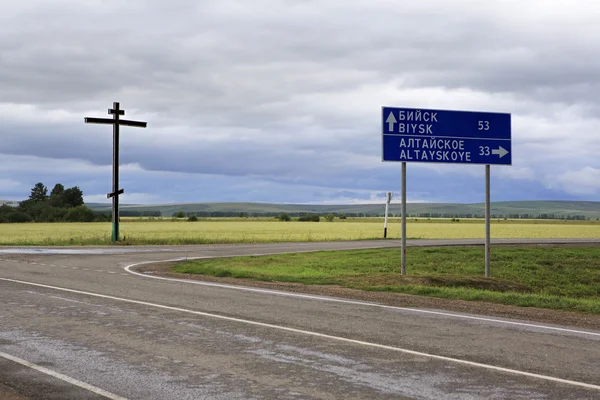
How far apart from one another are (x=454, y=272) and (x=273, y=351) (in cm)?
1735

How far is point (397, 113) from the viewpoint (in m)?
20.0

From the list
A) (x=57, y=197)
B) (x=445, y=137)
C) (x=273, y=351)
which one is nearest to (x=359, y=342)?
(x=273, y=351)

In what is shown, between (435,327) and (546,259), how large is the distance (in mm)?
20721

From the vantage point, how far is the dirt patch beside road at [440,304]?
39.9 ft

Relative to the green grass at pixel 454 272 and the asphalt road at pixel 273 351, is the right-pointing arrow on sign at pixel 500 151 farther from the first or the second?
the asphalt road at pixel 273 351

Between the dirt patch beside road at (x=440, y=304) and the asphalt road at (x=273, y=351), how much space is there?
2.56ft

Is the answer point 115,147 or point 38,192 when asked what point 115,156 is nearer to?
point 115,147

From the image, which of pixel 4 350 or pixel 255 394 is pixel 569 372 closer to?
pixel 255 394

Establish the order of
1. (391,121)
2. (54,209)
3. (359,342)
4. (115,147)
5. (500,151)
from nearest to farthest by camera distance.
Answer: (359,342), (391,121), (500,151), (115,147), (54,209)

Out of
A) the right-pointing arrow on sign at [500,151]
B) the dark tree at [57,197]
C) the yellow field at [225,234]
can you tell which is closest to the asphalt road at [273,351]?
the right-pointing arrow on sign at [500,151]

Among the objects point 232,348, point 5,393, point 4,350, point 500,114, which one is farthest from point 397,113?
point 5,393

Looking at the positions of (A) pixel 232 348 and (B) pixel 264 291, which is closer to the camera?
(A) pixel 232 348

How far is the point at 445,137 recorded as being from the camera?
20406 millimetres

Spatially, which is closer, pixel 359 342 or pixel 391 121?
pixel 359 342
